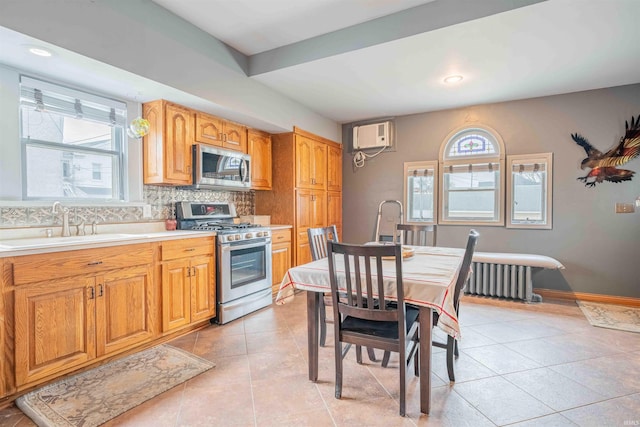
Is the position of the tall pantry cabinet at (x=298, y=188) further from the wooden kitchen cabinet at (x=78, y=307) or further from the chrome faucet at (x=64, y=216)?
the chrome faucet at (x=64, y=216)

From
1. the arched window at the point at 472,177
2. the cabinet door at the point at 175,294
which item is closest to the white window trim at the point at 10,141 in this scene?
the cabinet door at the point at 175,294

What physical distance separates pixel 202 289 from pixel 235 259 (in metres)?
0.44

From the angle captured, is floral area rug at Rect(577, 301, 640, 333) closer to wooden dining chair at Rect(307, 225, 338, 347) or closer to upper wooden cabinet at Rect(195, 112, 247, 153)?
wooden dining chair at Rect(307, 225, 338, 347)

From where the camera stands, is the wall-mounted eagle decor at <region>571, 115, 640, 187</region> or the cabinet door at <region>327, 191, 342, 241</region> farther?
the cabinet door at <region>327, 191, 342, 241</region>

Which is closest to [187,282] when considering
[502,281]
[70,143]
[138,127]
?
[138,127]

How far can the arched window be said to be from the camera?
4.34 meters

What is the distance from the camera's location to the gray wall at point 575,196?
3.72 meters

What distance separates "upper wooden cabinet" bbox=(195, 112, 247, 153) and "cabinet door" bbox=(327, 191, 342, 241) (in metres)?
1.69

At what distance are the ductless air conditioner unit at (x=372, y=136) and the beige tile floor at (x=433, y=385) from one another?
9.86 feet

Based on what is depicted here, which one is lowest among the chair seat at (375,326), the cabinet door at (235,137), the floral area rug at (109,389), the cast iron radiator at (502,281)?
the floral area rug at (109,389)

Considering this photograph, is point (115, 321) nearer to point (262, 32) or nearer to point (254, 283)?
point (254, 283)

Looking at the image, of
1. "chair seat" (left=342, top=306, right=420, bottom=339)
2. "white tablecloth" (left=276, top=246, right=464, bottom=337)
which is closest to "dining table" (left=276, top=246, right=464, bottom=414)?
"white tablecloth" (left=276, top=246, right=464, bottom=337)

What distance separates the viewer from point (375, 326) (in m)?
1.90

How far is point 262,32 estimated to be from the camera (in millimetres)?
2873
